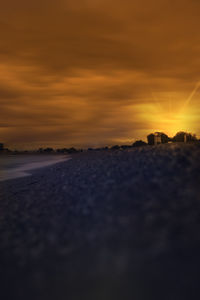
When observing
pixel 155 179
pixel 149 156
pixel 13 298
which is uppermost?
pixel 149 156

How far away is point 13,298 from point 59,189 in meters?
1.56

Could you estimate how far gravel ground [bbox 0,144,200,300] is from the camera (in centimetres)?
132

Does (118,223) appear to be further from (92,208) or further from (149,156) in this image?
(149,156)

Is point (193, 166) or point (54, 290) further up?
point (193, 166)

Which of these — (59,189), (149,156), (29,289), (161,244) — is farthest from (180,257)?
(59,189)

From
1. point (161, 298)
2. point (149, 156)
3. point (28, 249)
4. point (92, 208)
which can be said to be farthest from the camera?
point (149, 156)

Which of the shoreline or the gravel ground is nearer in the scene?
the gravel ground

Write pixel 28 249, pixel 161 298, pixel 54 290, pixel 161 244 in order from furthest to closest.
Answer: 1. pixel 28 249
2. pixel 161 244
3. pixel 54 290
4. pixel 161 298

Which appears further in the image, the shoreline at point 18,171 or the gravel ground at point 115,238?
the shoreline at point 18,171

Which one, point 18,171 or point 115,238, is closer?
point 115,238

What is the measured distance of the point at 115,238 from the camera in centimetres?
163

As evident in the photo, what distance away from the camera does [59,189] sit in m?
A: 2.90

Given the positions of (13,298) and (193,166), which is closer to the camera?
(13,298)

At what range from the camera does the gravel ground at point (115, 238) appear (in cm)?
132
